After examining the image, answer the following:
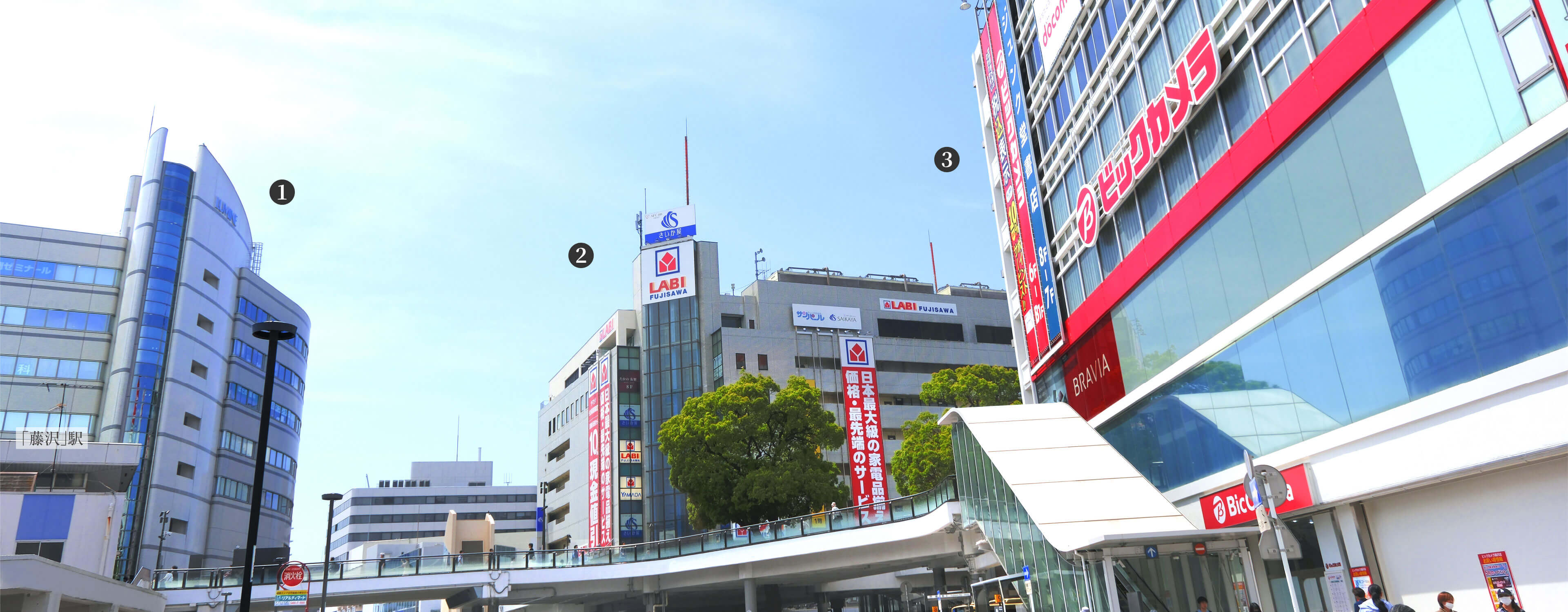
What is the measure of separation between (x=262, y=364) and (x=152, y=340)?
12.6 metres

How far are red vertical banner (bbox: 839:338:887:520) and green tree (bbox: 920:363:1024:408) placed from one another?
7406 mm

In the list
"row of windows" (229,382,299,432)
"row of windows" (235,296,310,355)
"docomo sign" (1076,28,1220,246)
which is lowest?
"docomo sign" (1076,28,1220,246)

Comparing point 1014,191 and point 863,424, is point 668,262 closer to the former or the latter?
point 863,424

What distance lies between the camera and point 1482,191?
42.5ft

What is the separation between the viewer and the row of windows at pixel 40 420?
5622 centimetres

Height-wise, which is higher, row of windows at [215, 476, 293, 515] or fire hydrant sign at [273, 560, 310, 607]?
row of windows at [215, 476, 293, 515]

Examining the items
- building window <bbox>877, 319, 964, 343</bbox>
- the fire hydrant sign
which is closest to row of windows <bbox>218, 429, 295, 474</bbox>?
Answer: building window <bbox>877, 319, 964, 343</bbox>

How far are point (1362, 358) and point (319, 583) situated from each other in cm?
3479

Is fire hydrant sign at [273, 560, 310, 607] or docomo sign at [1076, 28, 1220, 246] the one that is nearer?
docomo sign at [1076, 28, 1220, 246]

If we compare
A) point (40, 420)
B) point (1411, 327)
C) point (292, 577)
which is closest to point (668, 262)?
point (40, 420)

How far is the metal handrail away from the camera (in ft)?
115

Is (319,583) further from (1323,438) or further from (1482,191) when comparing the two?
(1482,191)

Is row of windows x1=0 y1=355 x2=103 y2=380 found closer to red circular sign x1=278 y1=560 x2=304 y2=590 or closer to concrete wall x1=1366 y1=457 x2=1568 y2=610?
red circular sign x1=278 y1=560 x2=304 y2=590

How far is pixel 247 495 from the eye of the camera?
2677 inches
